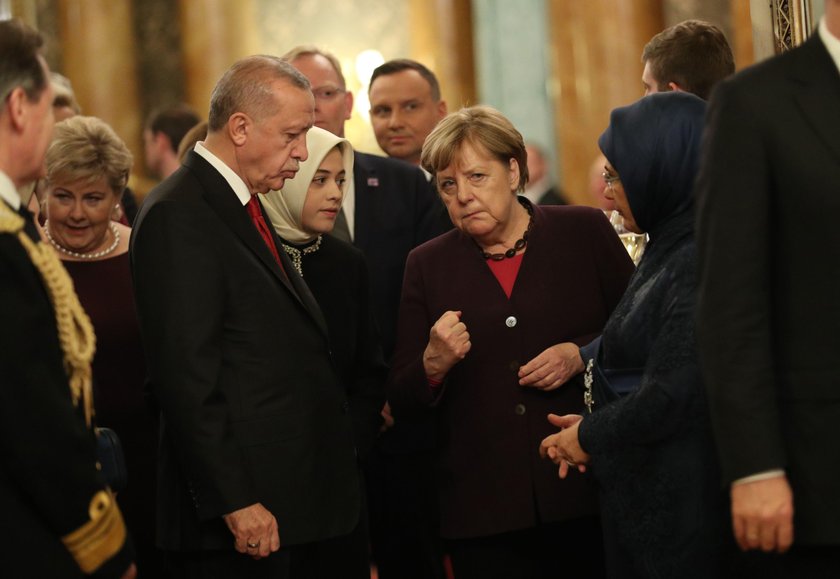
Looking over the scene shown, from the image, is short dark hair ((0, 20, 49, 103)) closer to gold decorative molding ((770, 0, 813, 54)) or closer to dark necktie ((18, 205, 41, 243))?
dark necktie ((18, 205, 41, 243))

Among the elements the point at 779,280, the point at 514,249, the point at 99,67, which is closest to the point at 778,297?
the point at 779,280

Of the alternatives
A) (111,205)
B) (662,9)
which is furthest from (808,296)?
(662,9)

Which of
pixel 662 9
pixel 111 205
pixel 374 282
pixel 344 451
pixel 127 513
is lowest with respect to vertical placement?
pixel 127 513

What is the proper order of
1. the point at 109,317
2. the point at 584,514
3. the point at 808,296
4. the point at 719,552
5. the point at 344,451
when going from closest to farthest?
the point at 808,296 < the point at 719,552 < the point at 344,451 < the point at 584,514 < the point at 109,317

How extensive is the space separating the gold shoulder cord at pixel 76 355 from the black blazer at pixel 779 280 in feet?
3.87

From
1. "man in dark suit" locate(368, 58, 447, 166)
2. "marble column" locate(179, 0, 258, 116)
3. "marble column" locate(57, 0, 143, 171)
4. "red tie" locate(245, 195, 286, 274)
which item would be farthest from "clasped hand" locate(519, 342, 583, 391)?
"marble column" locate(179, 0, 258, 116)

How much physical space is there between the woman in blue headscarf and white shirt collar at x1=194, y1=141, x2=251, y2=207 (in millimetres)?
947

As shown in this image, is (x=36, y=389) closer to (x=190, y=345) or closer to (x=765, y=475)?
(x=190, y=345)

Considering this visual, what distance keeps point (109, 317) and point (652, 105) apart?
6.74 ft

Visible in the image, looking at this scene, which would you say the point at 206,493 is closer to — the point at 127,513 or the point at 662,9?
the point at 127,513

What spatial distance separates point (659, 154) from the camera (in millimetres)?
2697

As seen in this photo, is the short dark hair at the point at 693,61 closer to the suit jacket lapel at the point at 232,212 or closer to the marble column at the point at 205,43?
the suit jacket lapel at the point at 232,212

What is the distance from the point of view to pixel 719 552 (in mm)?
2561

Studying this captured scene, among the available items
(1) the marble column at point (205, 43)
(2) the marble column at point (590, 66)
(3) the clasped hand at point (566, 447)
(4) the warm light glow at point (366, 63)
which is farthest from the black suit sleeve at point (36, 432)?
(4) the warm light glow at point (366, 63)
